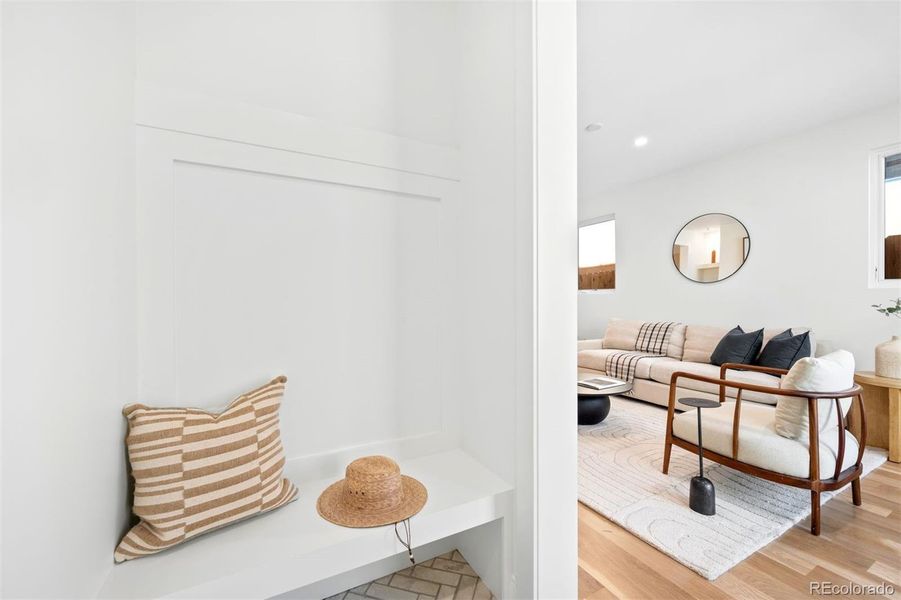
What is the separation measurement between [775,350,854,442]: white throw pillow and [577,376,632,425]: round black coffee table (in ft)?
3.96

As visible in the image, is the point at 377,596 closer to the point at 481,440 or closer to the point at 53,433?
the point at 481,440

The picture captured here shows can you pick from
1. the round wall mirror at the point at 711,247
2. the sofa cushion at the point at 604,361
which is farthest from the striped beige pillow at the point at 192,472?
the round wall mirror at the point at 711,247

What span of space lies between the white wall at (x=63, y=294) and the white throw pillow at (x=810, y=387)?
2619mm

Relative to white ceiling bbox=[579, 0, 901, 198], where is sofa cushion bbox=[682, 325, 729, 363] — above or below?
below

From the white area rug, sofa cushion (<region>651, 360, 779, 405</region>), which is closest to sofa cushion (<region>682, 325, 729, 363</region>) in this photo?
sofa cushion (<region>651, 360, 779, 405</region>)

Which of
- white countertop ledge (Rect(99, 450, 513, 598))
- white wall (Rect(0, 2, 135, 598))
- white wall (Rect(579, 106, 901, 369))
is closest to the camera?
white wall (Rect(0, 2, 135, 598))

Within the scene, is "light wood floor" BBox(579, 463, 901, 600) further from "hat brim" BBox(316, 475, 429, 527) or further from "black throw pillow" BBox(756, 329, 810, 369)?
"black throw pillow" BBox(756, 329, 810, 369)

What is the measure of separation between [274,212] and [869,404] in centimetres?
422

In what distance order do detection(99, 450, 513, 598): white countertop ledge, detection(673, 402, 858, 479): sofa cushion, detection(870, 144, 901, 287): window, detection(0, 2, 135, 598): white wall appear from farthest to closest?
1. detection(870, 144, 901, 287): window
2. detection(673, 402, 858, 479): sofa cushion
3. detection(99, 450, 513, 598): white countertop ledge
4. detection(0, 2, 135, 598): white wall

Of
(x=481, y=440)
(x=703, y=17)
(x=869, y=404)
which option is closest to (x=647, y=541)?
(x=481, y=440)

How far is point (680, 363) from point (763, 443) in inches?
86.0

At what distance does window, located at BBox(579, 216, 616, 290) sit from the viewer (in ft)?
18.6

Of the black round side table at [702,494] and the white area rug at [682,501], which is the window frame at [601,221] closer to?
the white area rug at [682,501]

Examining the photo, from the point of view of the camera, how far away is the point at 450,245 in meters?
1.52
